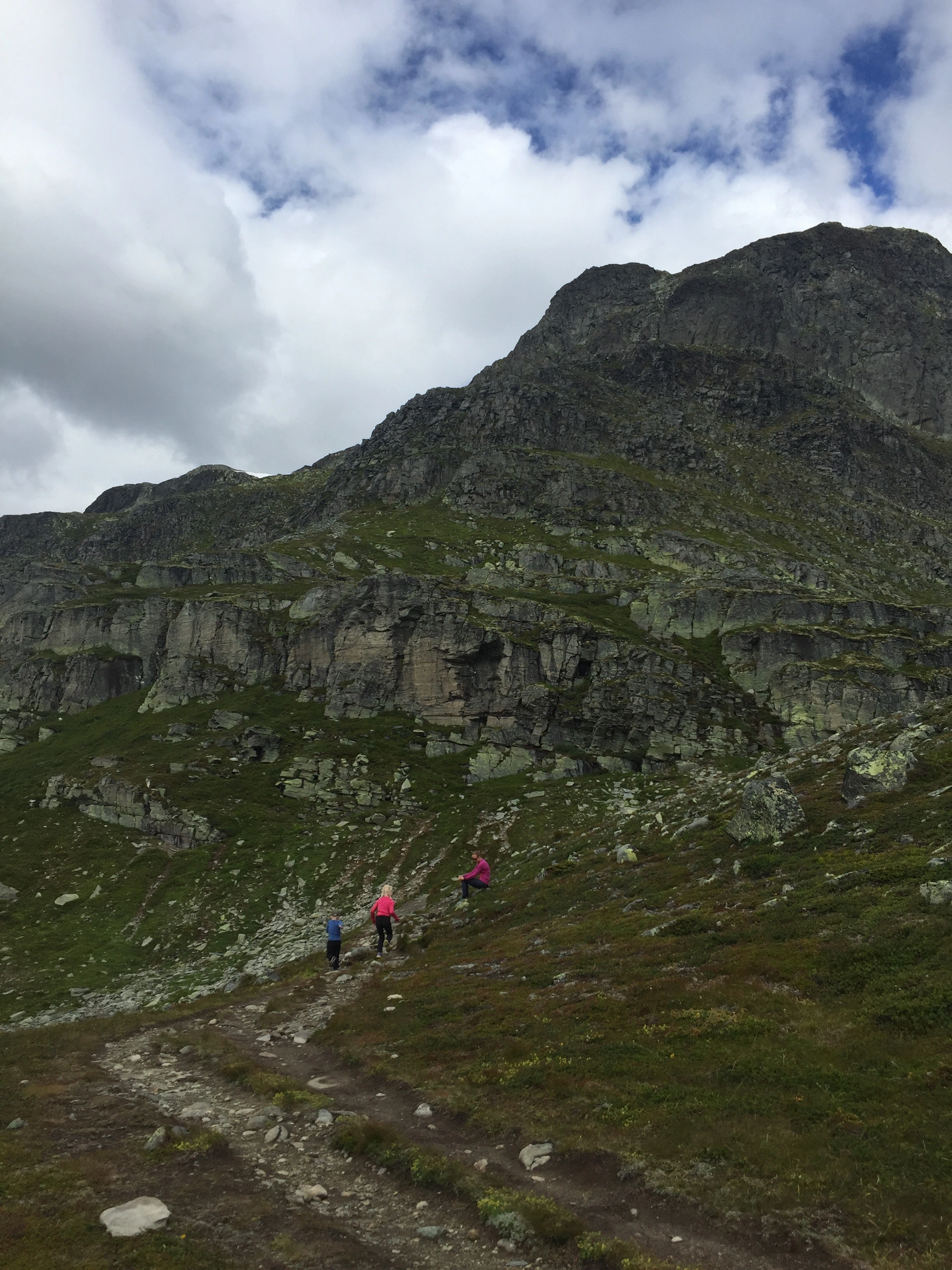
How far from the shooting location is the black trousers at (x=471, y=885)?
42.8 meters

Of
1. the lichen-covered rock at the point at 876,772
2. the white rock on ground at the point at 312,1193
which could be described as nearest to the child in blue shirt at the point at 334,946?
the white rock on ground at the point at 312,1193

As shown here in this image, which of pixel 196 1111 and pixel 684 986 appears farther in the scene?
pixel 684 986

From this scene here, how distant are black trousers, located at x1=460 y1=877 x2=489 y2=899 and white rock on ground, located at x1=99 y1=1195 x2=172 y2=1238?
105 ft

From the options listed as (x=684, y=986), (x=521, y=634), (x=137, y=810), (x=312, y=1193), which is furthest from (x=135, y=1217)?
(x=521, y=634)

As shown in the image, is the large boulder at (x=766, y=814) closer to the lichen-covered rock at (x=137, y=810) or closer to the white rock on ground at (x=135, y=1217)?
the white rock on ground at (x=135, y=1217)

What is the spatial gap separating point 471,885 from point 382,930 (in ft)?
34.6

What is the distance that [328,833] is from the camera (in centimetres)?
7619

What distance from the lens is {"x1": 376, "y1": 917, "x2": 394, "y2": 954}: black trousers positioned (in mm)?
35250

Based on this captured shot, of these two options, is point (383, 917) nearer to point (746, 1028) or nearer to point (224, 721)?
point (746, 1028)

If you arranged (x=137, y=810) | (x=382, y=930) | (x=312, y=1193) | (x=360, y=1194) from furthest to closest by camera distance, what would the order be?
1. (x=137, y=810)
2. (x=382, y=930)
3. (x=360, y=1194)
4. (x=312, y=1193)

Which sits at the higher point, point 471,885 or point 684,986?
point 684,986

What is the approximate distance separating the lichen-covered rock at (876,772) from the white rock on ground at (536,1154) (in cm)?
2555

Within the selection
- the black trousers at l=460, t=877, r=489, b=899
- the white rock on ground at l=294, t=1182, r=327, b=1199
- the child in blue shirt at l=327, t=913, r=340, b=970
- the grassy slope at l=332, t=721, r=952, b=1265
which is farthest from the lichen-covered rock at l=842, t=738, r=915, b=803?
the white rock on ground at l=294, t=1182, r=327, b=1199

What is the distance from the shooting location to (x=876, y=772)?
33281mm
